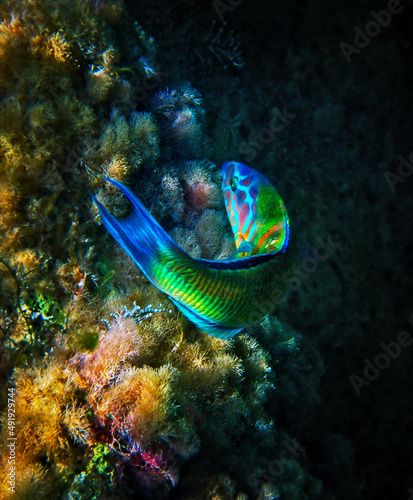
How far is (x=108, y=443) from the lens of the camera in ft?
7.72

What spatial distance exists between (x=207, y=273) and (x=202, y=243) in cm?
158

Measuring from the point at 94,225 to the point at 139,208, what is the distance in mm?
1424

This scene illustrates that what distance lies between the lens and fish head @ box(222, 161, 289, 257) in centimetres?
277

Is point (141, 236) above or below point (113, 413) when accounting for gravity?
above

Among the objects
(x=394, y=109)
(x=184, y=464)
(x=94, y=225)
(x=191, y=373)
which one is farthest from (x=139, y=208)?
(x=394, y=109)

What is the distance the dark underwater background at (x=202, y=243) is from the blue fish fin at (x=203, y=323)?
60 centimetres

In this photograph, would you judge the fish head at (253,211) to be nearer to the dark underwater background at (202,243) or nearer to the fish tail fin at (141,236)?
the dark underwater background at (202,243)

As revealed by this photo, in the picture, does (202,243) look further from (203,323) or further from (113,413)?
(113,413)

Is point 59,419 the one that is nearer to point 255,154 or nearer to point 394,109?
point 255,154

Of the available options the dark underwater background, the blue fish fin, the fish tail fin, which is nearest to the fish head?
the dark underwater background

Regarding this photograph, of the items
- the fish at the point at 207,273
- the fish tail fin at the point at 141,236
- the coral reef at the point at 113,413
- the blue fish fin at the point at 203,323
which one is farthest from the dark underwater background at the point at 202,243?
the fish tail fin at the point at 141,236

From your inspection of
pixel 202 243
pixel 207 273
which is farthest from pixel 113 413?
pixel 202 243

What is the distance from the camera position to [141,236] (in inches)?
72.3

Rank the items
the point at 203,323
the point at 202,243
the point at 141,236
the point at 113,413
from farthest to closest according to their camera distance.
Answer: the point at 202,243 → the point at 113,413 → the point at 203,323 → the point at 141,236
